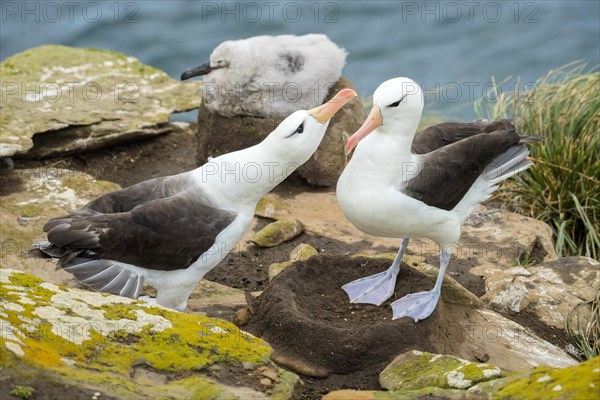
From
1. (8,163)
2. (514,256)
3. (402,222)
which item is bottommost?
(514,256)

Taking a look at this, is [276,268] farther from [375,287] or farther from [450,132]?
[450,132]

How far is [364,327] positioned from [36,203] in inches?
141

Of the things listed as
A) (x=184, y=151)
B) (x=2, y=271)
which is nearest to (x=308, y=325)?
(x=2, y=271)

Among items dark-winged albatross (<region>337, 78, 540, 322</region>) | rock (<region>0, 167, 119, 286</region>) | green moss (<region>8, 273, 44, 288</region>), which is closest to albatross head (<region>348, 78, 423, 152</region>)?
dark-winged albatross (<region>337, 78, 540, 322</region>)

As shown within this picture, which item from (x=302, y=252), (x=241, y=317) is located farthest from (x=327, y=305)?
(x=302, y=252)

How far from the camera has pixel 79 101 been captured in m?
9.44

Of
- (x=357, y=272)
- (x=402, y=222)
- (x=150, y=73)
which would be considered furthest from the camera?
(x=150, y=73)

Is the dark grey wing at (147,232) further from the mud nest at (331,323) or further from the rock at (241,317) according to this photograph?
the mud nest at (331,323)

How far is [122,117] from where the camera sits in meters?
9.33

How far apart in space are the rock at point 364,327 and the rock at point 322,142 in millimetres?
2295

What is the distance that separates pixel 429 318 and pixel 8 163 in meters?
4.39

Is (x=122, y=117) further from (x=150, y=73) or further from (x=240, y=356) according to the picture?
(x=240, y=356)

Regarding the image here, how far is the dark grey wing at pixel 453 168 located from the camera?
227 inches

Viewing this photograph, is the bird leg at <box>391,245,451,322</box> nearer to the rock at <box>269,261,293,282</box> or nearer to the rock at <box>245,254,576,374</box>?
the rock at <box>245,254,576,374</box>
